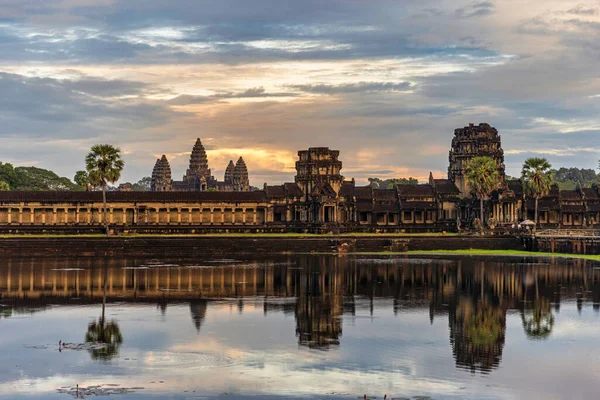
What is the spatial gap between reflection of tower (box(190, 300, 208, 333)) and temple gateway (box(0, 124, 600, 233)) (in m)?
58.7

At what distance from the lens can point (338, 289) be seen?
169ft

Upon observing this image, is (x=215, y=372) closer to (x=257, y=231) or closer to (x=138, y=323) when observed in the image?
(x=138, y=323)

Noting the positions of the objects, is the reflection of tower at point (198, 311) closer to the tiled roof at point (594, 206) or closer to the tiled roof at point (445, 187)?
the tiled roof at point (445, 187)

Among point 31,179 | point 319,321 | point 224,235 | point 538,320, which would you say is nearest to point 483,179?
point 224,235

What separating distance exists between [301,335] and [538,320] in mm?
11351

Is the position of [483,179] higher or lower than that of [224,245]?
higher

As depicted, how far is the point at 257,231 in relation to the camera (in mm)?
94625

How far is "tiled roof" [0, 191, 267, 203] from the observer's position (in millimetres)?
107938

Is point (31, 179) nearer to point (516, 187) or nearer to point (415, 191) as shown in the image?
point (415, 191)

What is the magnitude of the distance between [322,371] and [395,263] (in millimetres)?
43899

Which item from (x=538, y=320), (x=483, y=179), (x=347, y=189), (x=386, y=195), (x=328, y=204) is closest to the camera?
(x=538, y=320)

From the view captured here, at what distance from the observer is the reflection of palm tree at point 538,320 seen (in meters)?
35.6

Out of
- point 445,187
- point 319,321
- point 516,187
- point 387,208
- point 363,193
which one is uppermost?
point 445,187

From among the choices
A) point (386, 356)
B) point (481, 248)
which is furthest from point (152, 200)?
point (386, 356)
